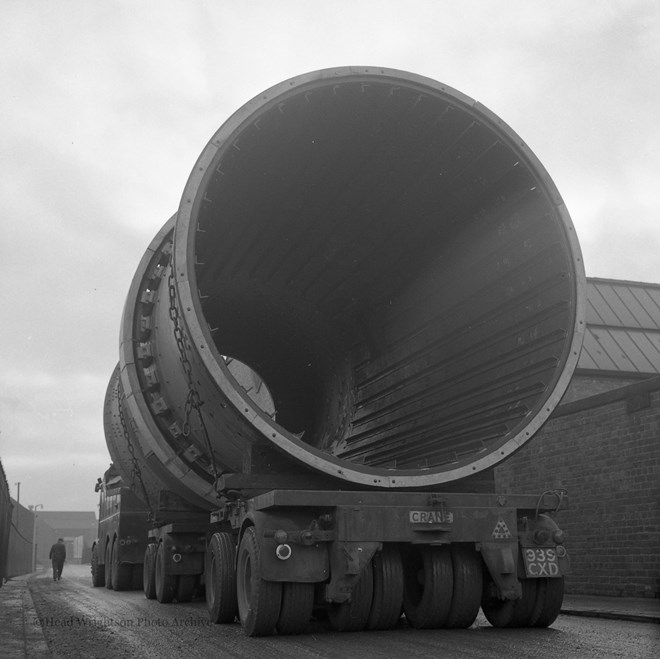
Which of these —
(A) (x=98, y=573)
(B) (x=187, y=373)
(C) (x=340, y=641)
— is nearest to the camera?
(C) (x=340, y=641)

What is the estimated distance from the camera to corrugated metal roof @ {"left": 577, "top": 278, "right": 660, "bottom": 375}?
21766 mm

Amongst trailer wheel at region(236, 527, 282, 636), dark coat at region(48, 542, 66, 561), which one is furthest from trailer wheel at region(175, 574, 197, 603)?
dark coat at region(48, 542, 66, 561)

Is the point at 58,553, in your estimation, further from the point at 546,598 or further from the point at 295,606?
the point at 546,598

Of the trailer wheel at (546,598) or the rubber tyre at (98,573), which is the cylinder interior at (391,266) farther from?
the rubber tyre at (98,573)

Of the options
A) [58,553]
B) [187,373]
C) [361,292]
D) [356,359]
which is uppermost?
[361,292]

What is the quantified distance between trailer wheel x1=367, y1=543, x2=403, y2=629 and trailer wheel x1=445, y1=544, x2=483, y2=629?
458 millimetres

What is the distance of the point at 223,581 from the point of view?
7984mm

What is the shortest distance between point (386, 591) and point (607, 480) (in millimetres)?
6707

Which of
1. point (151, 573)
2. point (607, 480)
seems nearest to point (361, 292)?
point (151, 573)

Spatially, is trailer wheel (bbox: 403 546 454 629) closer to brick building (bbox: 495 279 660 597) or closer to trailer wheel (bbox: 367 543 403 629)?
trailer wheel (bbox: 367 543 403 629)

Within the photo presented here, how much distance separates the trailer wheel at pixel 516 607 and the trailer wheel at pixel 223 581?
2.22 m

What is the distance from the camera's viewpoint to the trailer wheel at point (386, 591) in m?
7.15

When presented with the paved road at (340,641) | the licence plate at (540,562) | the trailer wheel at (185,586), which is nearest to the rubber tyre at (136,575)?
the trailer wheel at (185,586)

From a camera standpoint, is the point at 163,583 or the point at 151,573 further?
the point at 151,573
